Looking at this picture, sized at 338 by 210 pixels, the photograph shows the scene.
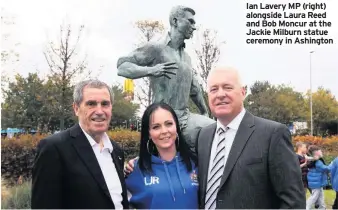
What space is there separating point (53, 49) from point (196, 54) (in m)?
7.09

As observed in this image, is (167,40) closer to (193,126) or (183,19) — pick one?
(183,19)

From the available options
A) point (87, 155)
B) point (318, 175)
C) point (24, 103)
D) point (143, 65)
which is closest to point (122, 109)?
point (24, 103)

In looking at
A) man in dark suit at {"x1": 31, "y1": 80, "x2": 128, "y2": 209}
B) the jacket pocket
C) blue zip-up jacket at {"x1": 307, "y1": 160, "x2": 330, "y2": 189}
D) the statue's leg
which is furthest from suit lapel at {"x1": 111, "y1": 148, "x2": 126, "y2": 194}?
blue zip-up jacket at {"x1": 307, "y1": 160, "x2": 330, "y2": 189}

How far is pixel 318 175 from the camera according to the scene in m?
9.84

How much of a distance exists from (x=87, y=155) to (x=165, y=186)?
599 millimetres

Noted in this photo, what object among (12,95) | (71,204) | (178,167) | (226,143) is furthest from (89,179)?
(12,95)

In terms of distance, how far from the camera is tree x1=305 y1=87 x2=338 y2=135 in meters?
40.3

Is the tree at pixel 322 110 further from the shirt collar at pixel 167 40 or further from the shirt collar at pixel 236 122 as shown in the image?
the shirt collar at pixel 236 122

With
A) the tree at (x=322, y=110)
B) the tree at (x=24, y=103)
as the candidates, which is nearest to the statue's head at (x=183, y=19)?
the tree at (x=24, y=103)

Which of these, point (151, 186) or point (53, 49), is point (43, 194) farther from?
point (53, 49)

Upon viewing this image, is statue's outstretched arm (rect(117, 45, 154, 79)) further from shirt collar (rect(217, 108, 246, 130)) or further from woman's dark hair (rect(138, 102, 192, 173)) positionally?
shirt collar (rect(217, 108, 246, 130))

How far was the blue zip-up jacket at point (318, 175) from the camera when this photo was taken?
9.69 metres

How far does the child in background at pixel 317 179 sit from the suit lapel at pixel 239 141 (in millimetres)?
6990

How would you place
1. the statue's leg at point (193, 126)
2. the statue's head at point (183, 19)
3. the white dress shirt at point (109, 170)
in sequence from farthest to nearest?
the statue's head at point (183, 19) < the statue's leg at point (193, 126) < the white dress shirt at point (109, 170)
